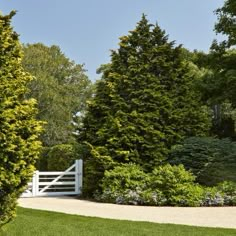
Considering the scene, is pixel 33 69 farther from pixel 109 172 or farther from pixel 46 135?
pixel 109 172

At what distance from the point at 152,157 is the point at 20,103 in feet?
28.6

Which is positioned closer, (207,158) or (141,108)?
(207,158)

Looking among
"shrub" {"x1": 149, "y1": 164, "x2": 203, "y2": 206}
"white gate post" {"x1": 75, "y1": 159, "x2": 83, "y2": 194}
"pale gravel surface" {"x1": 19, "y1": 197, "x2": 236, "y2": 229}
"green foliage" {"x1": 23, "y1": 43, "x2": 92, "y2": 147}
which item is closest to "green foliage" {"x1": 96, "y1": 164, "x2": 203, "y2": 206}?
"shrub" {"x1": 149, "y1": 164, "x2": 203, "y2": 206}

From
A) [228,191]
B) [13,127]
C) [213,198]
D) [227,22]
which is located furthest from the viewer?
[227,22]

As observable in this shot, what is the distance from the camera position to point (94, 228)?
688 centimetres

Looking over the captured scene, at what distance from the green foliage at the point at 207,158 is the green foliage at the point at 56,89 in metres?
19.0

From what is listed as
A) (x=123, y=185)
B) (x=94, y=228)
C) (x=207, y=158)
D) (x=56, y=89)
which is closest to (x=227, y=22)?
(x=207, y=158)

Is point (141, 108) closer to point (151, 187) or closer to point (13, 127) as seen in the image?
point (151, 187)

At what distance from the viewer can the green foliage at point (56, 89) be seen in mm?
33219

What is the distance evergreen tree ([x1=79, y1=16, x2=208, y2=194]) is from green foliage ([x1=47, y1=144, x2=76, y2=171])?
1686 millimetres

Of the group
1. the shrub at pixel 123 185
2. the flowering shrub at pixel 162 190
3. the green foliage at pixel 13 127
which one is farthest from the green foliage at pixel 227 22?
the green foliage at pixel 13 127

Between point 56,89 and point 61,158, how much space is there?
705 inches

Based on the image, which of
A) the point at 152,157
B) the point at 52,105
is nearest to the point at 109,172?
the point at 152,157

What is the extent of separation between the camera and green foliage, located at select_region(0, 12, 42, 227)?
17.2 ft
